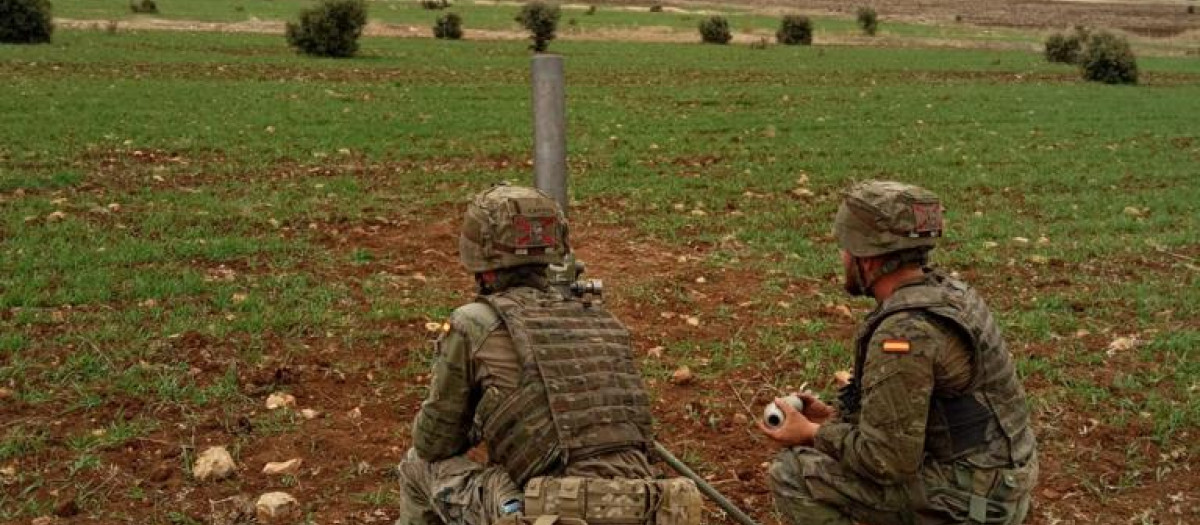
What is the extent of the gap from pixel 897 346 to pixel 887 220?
0.48m

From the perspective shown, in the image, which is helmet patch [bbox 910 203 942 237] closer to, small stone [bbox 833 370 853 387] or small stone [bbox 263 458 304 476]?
small stone [bbox 833 370 853 387]

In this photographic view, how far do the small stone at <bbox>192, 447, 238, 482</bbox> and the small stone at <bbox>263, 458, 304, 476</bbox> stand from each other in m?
0.17

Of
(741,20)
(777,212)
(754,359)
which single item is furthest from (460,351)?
(741,20)

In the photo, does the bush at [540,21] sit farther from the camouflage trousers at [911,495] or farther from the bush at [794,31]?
the camouflage trousers at [911,495]

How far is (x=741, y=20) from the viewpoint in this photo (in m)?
62.0

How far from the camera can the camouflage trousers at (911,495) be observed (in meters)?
3.95

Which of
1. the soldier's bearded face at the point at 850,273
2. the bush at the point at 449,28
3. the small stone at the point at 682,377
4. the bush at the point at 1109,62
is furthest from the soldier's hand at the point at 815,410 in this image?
the bush at the point at 449,28

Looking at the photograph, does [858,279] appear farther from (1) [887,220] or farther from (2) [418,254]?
(2) [418,254]

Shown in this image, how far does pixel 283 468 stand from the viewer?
5.60m

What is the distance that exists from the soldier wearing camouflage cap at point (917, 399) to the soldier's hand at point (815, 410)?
0.21 meters

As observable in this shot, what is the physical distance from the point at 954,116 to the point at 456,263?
15719 millimetres

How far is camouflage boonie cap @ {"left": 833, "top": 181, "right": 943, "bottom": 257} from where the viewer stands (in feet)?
13.0

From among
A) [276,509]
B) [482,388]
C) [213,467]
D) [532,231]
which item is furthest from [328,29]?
[482,388]

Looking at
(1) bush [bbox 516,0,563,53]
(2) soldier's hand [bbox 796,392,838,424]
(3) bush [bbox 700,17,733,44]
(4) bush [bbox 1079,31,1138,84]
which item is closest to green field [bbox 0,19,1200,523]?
(2) soldier's hand [bbox 796,392,838,424]
